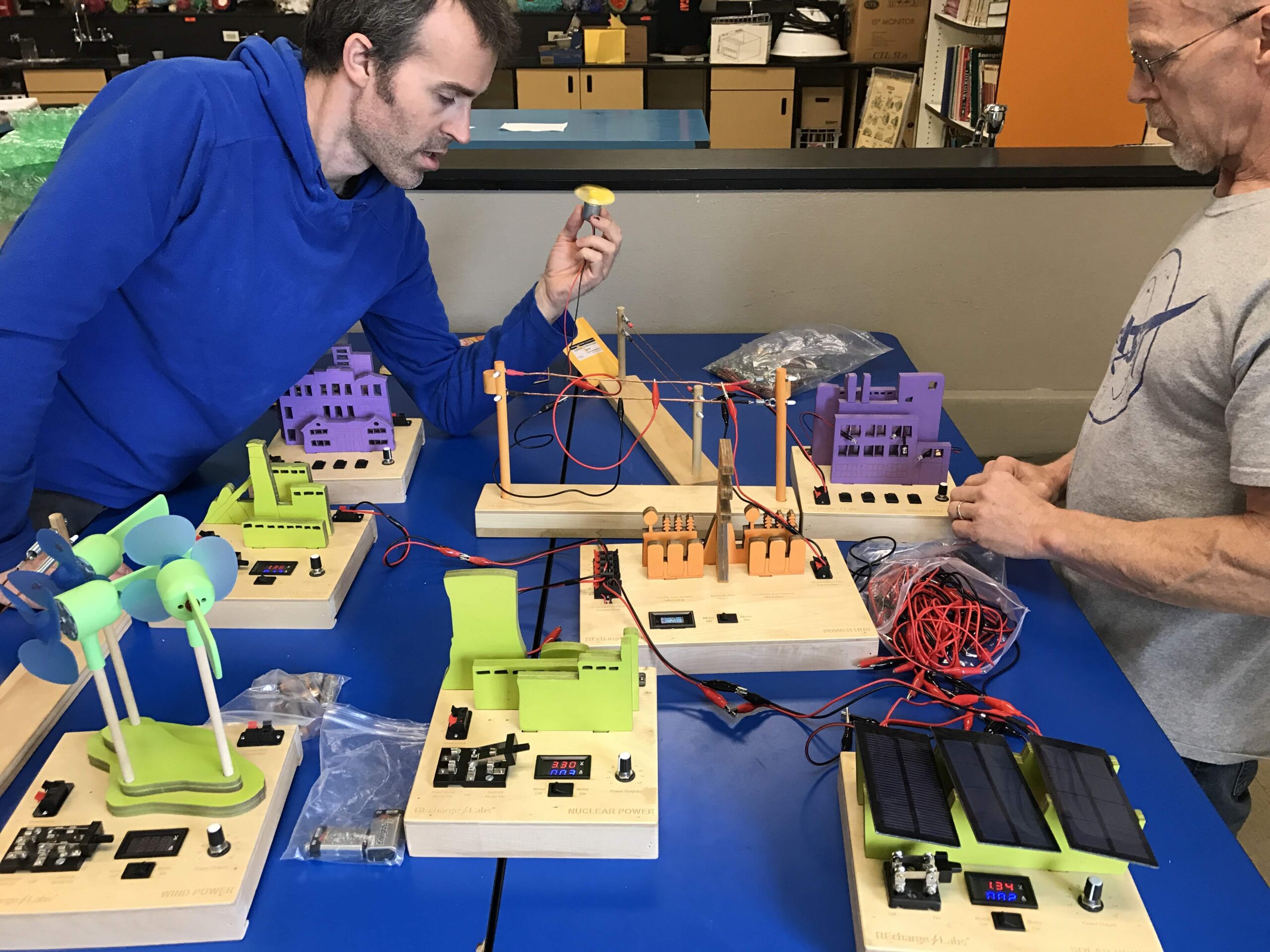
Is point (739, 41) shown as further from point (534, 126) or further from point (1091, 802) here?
point (1091, 802)

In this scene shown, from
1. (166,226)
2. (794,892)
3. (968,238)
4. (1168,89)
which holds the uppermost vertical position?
(1168,89)

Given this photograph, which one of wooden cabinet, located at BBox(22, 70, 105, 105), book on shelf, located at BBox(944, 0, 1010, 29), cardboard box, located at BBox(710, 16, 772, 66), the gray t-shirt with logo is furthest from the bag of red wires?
wooden cabinet, located at BBox(22, 70, 105, 105)

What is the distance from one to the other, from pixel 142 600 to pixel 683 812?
0.62 meters

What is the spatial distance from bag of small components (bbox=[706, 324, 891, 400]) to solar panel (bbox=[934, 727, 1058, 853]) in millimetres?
1118

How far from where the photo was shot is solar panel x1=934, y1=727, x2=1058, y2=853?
0.91m

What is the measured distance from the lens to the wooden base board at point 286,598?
1313mm

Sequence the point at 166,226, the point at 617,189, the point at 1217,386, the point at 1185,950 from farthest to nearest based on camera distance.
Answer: the point at 617,189 → the point at 166,226 → the point at 1217,386 → the point at 1185,950

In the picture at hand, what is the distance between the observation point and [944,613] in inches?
51.8

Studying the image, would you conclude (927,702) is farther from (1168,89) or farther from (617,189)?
(617,189)

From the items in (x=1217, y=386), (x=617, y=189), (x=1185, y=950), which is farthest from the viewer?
(x=617, y=189)

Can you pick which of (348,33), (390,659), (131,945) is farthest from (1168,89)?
(131,945)

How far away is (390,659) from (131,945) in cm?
45

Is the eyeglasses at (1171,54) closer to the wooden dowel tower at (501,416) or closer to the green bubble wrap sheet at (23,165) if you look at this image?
the wooden dowel tower at (501,416)

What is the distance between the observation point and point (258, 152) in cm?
142
